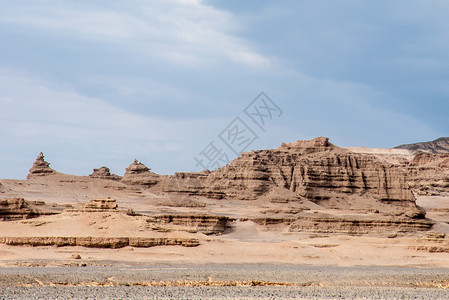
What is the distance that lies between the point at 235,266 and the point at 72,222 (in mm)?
10452

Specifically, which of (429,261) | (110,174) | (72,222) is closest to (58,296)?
(72,222)

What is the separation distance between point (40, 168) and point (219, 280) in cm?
8207

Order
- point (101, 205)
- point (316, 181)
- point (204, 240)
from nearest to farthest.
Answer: point (204, 240), point (101, 205), point (316, 181)

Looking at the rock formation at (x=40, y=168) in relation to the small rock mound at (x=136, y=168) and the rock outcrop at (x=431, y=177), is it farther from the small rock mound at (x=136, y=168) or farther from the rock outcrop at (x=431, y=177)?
the rock outcrop at (x=431, y=177)

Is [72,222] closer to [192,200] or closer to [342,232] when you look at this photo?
[342,232]

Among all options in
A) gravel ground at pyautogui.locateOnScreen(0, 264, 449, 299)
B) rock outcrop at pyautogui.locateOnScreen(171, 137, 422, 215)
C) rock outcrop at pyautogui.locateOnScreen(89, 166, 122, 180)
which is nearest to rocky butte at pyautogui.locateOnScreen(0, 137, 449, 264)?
rock outcrop at pyautogui.locateOnScreen(171, 137, 422, 215)

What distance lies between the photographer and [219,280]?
2475cm

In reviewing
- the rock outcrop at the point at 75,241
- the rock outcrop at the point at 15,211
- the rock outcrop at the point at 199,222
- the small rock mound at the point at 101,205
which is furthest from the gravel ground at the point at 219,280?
the rock outcrop at the point at 199,222

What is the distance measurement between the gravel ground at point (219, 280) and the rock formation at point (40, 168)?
7451cm

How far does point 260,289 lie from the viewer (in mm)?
21859

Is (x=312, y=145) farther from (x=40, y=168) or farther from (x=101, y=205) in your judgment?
(x=101, y=205)

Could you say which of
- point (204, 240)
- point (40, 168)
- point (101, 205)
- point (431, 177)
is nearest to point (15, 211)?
point (101, 205)

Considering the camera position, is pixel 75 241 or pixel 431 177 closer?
pixel 75 241

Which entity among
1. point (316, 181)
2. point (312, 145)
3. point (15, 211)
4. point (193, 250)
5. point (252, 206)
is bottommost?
point (193, 250)
